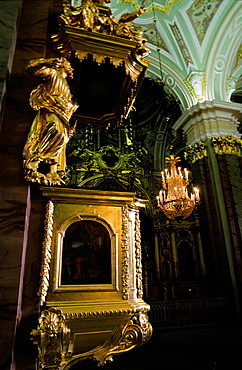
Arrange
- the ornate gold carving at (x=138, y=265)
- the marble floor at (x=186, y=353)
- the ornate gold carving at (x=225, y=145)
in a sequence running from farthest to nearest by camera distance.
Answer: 1. the ornate gold carving at (x=225, y=145)
2. the marble floor at (x=186, y=353)
3. the ornate gold carving at (x=138, y=265)

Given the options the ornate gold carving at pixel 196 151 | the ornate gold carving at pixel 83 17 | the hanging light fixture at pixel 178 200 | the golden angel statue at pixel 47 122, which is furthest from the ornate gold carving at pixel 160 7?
the golden angel statue at pixel 47 122

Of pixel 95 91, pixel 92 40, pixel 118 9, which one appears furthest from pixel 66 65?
pixel 118 9

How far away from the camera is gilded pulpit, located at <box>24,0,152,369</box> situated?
1854mm

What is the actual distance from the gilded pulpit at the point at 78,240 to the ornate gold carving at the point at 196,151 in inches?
215

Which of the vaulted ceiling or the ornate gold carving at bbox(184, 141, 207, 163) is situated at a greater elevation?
the vaulted ceiling

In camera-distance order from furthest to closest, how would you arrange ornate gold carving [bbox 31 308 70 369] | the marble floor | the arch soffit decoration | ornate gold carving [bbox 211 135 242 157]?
the arch soffit decoration < ornate gold carving [bbox 211 135 242 157] < the marble floor < ornate gold carving [bbox 31 308 70 369]

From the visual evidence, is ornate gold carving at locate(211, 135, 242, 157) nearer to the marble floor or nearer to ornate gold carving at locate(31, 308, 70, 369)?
the marble floor

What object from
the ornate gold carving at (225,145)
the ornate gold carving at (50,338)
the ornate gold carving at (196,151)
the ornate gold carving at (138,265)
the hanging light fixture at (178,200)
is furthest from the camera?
the ornate gold carving at (196,151)

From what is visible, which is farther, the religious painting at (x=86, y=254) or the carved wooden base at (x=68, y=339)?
the religious painting at (x=86, y=254)

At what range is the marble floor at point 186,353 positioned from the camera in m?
3.17

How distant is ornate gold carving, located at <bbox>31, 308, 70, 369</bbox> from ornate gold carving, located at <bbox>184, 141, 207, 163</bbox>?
268 inches

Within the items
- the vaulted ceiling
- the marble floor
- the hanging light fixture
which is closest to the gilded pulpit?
the marble floor

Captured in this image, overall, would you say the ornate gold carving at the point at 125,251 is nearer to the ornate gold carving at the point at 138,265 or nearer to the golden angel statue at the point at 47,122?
the ornate gold carving at the point at 138,265

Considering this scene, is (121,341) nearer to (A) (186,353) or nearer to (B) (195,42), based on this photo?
(A) (186,353)
